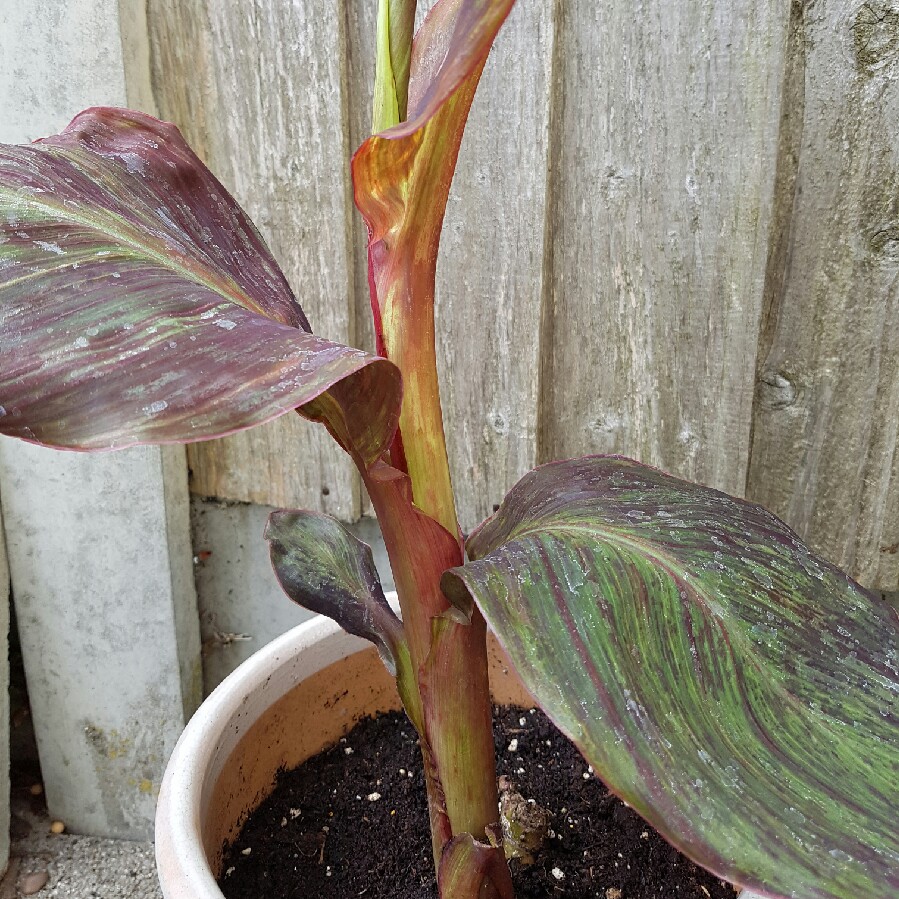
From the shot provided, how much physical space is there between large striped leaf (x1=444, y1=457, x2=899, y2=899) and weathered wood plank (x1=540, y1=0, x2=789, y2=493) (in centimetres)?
44

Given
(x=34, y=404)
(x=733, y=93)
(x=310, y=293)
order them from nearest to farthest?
(x=34, y=404), (x=733, y=93), (x=310, y=293)

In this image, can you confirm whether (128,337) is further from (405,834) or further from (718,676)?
(405,834)

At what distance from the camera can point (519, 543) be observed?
1.51 feet

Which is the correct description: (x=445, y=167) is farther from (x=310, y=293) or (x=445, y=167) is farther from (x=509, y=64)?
(x=310, y=293)

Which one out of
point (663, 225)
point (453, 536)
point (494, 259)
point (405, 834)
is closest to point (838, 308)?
point (663, 225)

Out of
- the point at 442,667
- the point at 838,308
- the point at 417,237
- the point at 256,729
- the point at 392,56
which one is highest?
the point at 392,56

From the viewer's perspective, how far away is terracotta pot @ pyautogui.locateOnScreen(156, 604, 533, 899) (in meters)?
0.57

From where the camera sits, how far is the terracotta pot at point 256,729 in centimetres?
57

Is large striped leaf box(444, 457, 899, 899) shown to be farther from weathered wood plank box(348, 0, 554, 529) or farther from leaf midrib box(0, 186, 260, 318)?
weathered wood plank box(348, 0, 554, 529)

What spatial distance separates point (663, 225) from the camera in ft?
2.91

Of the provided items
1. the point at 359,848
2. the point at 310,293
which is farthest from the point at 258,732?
the point at 310,293

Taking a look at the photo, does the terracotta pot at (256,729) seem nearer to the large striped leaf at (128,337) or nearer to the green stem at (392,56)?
the large striped leaf at (128,337)

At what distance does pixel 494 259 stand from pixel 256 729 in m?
0.58

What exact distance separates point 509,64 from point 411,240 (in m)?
0.50
